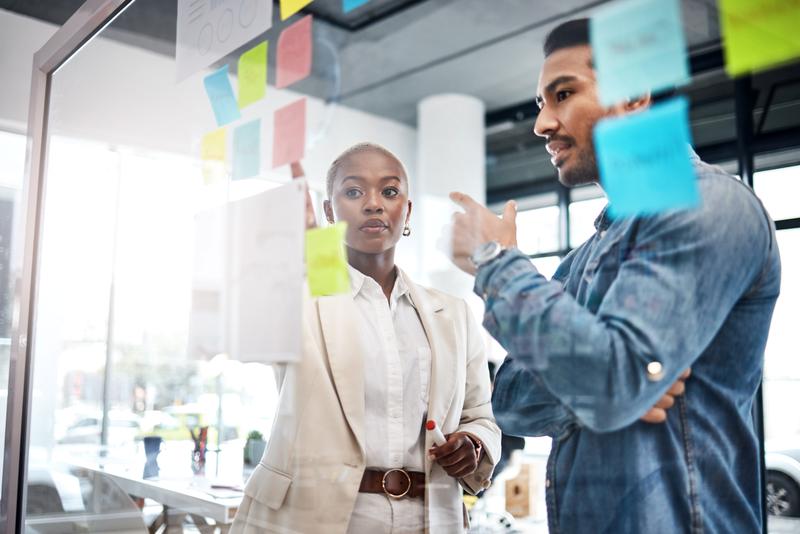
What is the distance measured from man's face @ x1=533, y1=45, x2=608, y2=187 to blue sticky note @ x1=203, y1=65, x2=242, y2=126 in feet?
1.99

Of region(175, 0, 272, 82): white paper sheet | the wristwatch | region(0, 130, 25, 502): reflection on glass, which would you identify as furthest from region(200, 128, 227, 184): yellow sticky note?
region(0, 130, 25, 502): reflection on glass

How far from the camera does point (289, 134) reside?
1117 mm

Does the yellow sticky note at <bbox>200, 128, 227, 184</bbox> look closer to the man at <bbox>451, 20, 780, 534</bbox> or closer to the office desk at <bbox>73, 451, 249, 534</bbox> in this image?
the office desk at <bbox>73, 451, 249, 534</bbox>

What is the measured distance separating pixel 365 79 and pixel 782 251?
76 centimetres

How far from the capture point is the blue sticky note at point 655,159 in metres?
0.64

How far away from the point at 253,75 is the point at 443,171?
0.38 metres

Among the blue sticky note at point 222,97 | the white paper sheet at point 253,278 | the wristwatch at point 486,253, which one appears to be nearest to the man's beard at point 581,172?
the wristwatch at point 486,253

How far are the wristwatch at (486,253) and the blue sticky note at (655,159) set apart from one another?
157 mm

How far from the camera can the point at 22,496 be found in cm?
190

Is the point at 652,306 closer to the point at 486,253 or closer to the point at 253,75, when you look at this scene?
the point at 486,253

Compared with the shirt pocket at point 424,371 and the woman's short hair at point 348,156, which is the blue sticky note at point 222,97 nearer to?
the woman's short hair at point 348,156

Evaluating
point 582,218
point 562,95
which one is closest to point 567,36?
point 562,95

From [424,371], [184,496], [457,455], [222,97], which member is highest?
[222,97]

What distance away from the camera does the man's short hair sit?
0.75 metres
